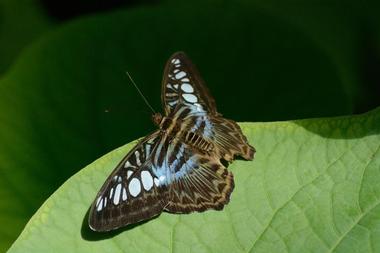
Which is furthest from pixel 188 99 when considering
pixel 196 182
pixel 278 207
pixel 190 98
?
pixel 278 207

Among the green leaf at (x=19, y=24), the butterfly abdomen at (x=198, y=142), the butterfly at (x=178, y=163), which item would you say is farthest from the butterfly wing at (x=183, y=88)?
the green leaf at (x=19, y=24)

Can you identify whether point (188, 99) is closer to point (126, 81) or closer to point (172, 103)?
point (172, 103)

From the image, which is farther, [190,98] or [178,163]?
[190,98]

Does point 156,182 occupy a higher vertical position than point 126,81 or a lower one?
lower

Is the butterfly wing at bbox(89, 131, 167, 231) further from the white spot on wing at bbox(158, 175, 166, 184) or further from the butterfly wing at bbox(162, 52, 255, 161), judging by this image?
the butterfly wing at bbox(162, 52, 255, 161)

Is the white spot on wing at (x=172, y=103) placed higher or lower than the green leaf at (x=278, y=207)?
higher

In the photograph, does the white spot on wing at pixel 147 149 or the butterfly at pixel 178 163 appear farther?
the white spot on wing at pixel 147 149

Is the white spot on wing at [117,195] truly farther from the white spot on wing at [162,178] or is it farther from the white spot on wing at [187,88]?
the white spot on wing at [187,88]
